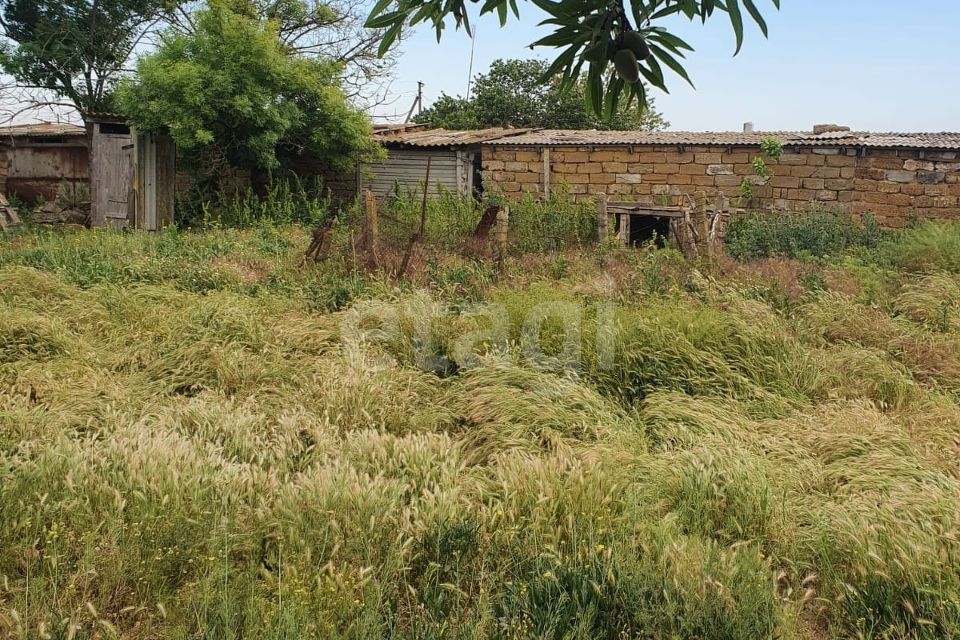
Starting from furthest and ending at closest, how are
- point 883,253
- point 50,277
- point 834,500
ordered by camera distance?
point 883,253
point 50,277
point 834,500

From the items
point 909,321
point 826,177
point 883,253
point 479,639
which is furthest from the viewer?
point 826,177

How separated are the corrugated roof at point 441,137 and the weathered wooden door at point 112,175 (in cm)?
483

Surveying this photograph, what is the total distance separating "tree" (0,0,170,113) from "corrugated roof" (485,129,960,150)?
904 centimetres

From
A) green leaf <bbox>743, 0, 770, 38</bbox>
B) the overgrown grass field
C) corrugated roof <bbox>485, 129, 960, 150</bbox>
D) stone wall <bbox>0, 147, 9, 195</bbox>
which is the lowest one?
the overgrown grass field

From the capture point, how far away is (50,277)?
25.5 ft

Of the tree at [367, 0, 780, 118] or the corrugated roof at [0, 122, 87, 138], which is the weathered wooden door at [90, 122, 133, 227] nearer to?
the corrugated roof at [0, 122, 87, 138]

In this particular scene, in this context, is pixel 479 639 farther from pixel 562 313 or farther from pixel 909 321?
pixel 909 321

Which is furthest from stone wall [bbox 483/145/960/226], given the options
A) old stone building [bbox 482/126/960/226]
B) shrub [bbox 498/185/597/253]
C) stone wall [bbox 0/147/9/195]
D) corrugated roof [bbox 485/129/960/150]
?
stone wall [bbox 0/147/9/195]

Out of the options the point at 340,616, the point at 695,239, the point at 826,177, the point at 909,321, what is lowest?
the point at 340,616

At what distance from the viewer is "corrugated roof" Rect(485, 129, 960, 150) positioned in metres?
12.4

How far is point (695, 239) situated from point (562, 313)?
182 inches

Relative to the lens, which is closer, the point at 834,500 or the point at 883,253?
the point at 834,500

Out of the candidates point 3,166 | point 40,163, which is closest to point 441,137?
point 40,163

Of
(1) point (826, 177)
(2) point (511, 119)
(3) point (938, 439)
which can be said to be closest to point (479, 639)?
(3) point (938, 439)
